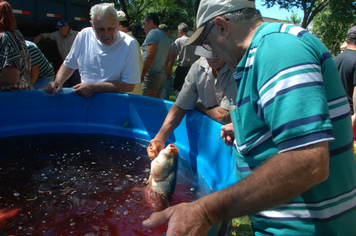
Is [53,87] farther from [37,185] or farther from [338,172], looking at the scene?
[338,172]

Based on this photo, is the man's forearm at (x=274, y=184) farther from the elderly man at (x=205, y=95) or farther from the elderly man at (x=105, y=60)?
the elderly man at (x=105, y=60)

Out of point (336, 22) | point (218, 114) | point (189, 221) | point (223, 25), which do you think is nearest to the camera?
point (189, 221)

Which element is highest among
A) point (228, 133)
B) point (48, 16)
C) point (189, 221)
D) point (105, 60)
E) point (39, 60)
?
point (189, 221)

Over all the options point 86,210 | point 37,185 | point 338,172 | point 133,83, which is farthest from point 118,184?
point 338,172

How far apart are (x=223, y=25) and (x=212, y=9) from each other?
0.33 feet

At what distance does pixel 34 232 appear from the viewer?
Answer: 248cm

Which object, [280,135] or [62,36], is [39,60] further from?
[280,135]

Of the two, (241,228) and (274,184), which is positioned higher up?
(274,184)

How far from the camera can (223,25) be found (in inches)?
56.8

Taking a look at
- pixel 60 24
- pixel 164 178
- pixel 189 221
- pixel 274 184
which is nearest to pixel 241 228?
pixel 164 178

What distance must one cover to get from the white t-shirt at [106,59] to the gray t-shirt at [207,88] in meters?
1.14

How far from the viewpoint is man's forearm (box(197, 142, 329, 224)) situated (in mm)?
1056

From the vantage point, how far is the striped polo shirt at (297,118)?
1045 millimetres

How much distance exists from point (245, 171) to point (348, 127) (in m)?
0.49
